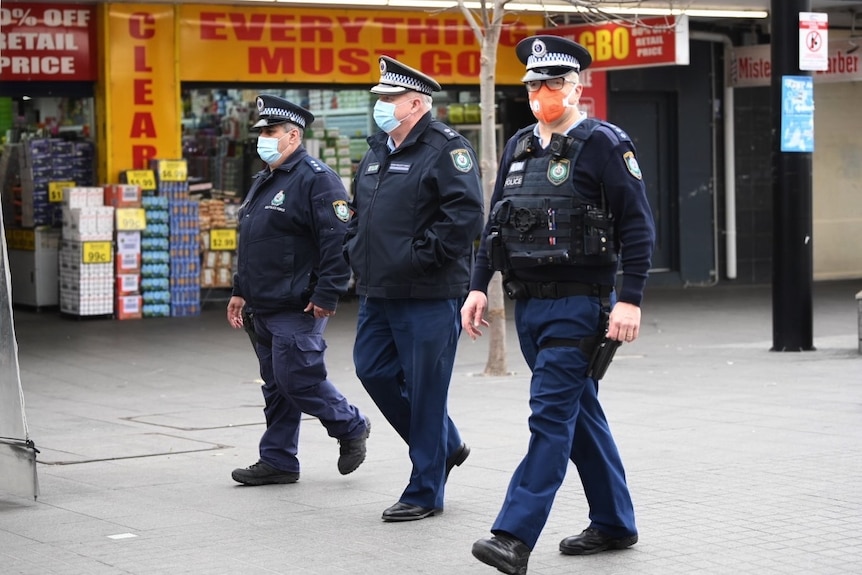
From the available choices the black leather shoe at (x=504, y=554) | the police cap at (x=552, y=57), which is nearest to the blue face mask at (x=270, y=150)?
the police cap at (x=552, y=57)

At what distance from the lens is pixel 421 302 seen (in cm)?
656

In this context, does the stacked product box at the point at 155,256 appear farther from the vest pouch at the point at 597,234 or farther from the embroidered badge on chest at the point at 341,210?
the vest pouch at the point at 597,234

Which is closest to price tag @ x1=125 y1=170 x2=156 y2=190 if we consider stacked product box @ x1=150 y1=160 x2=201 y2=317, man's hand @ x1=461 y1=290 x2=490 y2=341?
stacked product box @ x1=150 y1=160 x2=201 y2=317

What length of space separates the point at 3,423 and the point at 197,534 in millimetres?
1286

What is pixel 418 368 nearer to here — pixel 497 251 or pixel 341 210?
pixel 497 251

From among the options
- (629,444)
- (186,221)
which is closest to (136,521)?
(629,444)

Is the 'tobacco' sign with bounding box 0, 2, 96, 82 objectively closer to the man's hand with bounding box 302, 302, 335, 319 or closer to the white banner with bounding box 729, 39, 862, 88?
the white banner with bounding box 729, 39, 862, 88

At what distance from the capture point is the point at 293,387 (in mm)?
7246

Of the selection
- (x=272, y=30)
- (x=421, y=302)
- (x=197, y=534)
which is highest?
(x=272, y=30)

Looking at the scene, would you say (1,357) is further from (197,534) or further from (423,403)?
(423,403)

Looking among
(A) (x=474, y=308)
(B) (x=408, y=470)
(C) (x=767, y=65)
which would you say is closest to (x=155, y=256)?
(C) (x=767, y=65)

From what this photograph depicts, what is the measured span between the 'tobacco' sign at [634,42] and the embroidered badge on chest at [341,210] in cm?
915

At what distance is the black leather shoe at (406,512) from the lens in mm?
6477

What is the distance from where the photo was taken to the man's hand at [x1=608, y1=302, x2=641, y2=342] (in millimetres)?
5402
